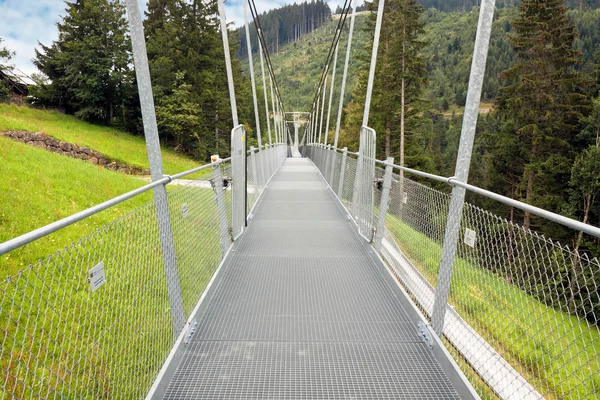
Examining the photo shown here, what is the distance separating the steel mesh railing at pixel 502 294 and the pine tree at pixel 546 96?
1845 cm

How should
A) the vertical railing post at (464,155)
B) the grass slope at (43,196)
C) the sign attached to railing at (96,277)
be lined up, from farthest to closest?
the grass slope at (43,196) < the vertical railing post at (464,155) < the sign attached to railing at (96,277)

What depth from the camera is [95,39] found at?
80.6 feet

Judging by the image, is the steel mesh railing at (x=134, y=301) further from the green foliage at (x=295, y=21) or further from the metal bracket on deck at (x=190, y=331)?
the green foliage at (x=295, y=21)

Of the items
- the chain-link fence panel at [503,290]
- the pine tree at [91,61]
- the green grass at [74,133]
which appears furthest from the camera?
the pine tree at [91,61]

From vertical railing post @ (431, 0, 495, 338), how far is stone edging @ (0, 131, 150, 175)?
50.9 ft

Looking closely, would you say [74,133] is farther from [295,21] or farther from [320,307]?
[295,21]

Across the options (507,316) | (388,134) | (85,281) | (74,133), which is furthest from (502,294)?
(388,134)

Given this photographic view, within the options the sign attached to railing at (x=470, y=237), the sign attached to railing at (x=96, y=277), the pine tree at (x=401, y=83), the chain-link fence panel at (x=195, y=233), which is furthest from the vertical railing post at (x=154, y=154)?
the pine tree at (x=401, y=83)

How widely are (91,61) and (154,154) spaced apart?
26.7 metres

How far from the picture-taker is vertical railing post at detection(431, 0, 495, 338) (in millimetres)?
2301

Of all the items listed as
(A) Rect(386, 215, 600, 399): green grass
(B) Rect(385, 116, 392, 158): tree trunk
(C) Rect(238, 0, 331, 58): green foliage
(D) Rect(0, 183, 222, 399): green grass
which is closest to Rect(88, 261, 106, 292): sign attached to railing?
(D) Rect(0, 183, 222, 399): green grass

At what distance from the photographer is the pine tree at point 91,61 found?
976 inches

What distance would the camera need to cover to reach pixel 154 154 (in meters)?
2.41

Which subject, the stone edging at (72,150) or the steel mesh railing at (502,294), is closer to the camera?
the steel mesh railing at (502,294)
